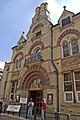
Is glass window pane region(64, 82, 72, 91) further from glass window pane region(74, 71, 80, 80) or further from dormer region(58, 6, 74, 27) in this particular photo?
dormer region(58, 6, 74, 27)

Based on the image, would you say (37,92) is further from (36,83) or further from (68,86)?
(68,86)

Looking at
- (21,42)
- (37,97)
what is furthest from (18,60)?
(37,97)

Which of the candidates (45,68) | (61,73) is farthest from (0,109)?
(61,73)

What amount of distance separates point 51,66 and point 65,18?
599cm

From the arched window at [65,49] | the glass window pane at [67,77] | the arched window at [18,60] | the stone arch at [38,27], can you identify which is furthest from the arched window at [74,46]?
the arched window at [18,60]

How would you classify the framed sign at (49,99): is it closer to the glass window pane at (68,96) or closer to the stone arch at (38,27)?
the glass window pane at (68,96)

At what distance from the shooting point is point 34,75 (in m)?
15.3

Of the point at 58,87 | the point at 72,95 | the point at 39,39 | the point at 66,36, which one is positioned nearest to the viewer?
the point at 72,95

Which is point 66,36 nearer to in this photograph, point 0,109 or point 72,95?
point 72,95

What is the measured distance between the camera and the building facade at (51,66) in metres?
12.1

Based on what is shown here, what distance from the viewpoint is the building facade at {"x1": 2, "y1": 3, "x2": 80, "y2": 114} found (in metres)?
12.1

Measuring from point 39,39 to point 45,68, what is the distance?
4568 mm

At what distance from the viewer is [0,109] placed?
14.6 m

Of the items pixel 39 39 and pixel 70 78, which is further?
pixel 39 39
